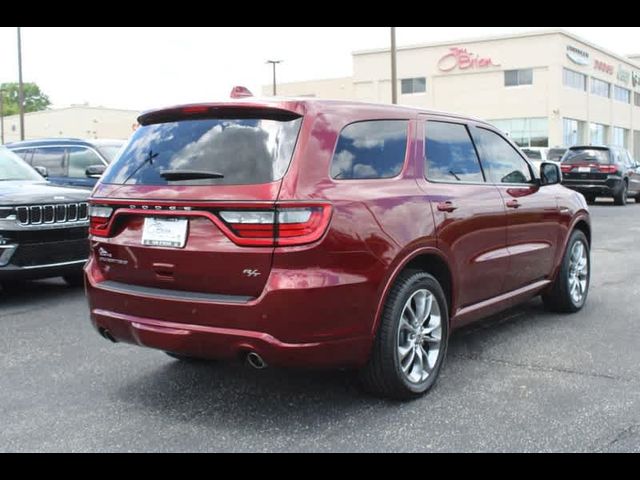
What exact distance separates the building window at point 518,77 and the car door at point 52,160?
1716 inches

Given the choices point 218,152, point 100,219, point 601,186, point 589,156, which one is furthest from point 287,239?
point 589,156

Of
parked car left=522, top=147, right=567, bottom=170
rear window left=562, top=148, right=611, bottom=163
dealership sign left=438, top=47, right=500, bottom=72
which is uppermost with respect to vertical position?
dealership sign left=438, top=47, right=500, bottom=72

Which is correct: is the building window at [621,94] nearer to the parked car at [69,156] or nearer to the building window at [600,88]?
the building window at [600,88]

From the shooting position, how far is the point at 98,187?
169 inches

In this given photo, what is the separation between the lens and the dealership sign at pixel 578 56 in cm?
5022

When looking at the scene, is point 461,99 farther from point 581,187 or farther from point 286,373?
point 286,373

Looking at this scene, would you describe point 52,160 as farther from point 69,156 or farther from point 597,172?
point 597,172

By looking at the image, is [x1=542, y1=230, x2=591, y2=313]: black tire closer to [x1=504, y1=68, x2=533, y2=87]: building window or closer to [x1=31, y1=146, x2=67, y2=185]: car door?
[x1=31, y1=146, x2=67, y2=185]: car door

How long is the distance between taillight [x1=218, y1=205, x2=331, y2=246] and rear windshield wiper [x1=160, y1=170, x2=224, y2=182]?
0.23 metres

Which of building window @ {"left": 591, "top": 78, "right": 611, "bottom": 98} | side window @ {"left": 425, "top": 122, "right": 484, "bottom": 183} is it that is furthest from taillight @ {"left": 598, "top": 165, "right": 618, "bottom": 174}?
building window @ {"left": 591, "top": 78, "right": 611, "bottom": 98}

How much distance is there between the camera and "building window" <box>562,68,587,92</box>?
5016cm

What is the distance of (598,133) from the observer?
188 ft

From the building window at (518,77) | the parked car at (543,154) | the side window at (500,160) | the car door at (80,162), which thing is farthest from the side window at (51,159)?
the building window at (518,77)
